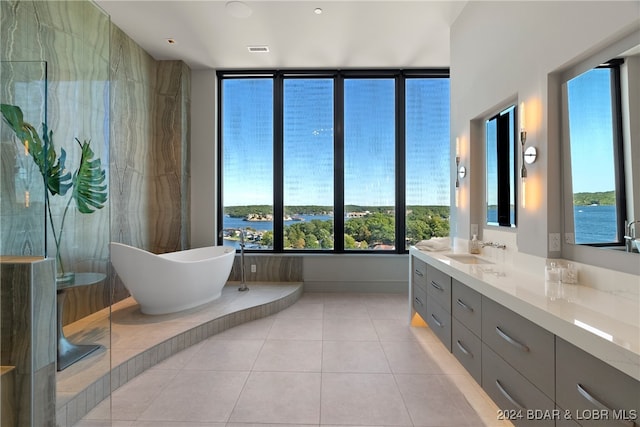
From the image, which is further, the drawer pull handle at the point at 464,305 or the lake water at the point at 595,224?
the drawer pull handle at the point at 464,305

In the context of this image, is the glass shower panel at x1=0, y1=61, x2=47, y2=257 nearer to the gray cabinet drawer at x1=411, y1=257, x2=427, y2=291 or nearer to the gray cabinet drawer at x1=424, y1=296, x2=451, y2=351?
the gray cabinet drawer at x1=424, y1=296, x2=451, y2=351

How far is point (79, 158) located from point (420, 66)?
4.47 m

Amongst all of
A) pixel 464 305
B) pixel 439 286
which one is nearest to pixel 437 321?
pixel 439 286

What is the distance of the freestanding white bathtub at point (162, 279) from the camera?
2.95 metres

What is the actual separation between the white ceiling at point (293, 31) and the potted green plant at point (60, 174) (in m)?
2.17

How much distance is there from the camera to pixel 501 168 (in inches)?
102

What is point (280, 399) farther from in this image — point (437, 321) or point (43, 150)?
point (43, 150)

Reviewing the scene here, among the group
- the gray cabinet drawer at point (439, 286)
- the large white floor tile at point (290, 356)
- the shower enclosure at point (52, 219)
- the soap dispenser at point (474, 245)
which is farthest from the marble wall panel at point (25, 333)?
the soap dispenser at point (474, 245)

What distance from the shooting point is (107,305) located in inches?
82.0

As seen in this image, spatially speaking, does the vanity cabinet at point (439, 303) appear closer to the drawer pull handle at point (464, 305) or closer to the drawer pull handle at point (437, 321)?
the drawer pull handle at point (437, 321)

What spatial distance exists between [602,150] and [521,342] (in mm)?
1139

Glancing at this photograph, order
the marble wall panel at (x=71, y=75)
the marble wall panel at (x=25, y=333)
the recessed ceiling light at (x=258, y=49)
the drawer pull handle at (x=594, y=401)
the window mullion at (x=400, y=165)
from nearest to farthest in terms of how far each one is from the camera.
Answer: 1. the drawer pull handle at (x=594, y=401)
2. the marble wall panel at (x=25, y=333)
3. the marble wall panel at (x=71, y=75)
4. the recessed ceiling light at (x=258, y=49)
5. the window mullion at (x=400, y=165)

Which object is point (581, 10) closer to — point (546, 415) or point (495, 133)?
point (495, 133)

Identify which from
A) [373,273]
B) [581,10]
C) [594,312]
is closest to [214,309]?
[373,273]
